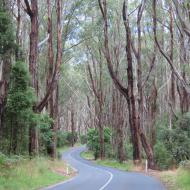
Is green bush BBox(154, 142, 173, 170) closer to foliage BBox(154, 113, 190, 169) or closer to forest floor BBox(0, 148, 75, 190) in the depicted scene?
foliage BBox(154, 113, 190, 169)

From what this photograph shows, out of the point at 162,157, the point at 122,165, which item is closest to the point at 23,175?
A: the point at 162,157

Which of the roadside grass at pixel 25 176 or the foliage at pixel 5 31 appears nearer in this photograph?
the roadside grass at pixel 25 176

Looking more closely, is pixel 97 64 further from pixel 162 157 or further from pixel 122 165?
pixel 162 157

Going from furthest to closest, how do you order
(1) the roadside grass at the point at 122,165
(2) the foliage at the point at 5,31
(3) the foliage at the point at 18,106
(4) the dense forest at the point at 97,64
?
(1) the roadside grass at the point at 122,165, (4) the dense forest at the point at 97,64, (3) the foliage at the point at 18,106, (2) the foliage at the point at 5,31

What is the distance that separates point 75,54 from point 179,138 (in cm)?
2254

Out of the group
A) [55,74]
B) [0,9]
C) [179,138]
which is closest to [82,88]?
[179,138]

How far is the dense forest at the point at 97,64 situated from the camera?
90.7ft

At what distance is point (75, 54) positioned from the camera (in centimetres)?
5625

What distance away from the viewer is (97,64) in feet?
190

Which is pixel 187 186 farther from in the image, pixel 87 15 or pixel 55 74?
→ pixel 87 15

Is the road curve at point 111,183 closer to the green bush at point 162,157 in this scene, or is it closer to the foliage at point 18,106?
the foliage at point 18,106

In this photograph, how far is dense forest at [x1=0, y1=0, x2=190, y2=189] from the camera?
27.7m

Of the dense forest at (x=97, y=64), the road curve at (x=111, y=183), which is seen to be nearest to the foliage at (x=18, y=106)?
the dense forest at (x=97, y=64)

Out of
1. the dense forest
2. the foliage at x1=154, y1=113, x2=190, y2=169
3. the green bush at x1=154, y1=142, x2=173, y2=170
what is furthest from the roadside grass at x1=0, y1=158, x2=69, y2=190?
the green bush at x1=154, y1=142, x2=173, y2=170
